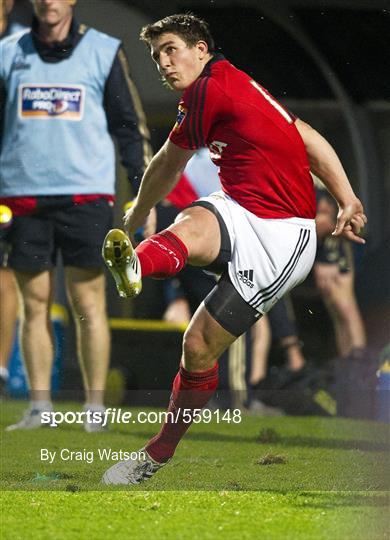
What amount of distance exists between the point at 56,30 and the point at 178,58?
1.75 m

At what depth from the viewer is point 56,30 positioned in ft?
22.4

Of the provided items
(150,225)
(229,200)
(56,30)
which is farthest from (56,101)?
(229,200)

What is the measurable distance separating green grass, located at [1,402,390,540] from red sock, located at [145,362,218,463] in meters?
0.15

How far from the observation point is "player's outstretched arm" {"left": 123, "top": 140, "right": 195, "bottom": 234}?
5.23 meters

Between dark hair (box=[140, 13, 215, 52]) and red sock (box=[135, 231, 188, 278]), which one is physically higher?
dark hair (box=[140, 13, 215, 52])

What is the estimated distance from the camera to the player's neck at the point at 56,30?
6.77 m

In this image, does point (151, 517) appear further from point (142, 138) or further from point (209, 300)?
point (142, 138)

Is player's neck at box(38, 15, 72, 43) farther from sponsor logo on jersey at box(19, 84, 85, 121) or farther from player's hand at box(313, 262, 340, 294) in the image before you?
player's hand at box(313, 262, 340, 294)

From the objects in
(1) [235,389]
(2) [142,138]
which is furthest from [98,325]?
(1) [235,389]

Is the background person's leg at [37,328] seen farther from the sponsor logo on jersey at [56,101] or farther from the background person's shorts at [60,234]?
the sponsor logo on jersey at [56,101]

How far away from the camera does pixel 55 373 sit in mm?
8148

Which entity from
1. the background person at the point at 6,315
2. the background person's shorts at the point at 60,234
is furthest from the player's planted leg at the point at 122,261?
the background person at the point at 6,315

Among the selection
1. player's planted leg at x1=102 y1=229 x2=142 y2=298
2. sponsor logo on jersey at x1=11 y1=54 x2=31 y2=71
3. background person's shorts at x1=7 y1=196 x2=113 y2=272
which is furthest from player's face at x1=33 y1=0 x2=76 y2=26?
player's planted leg at x1=102 y1=229 x2=142 y2=298

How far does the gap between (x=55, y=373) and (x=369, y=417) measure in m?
1.96
